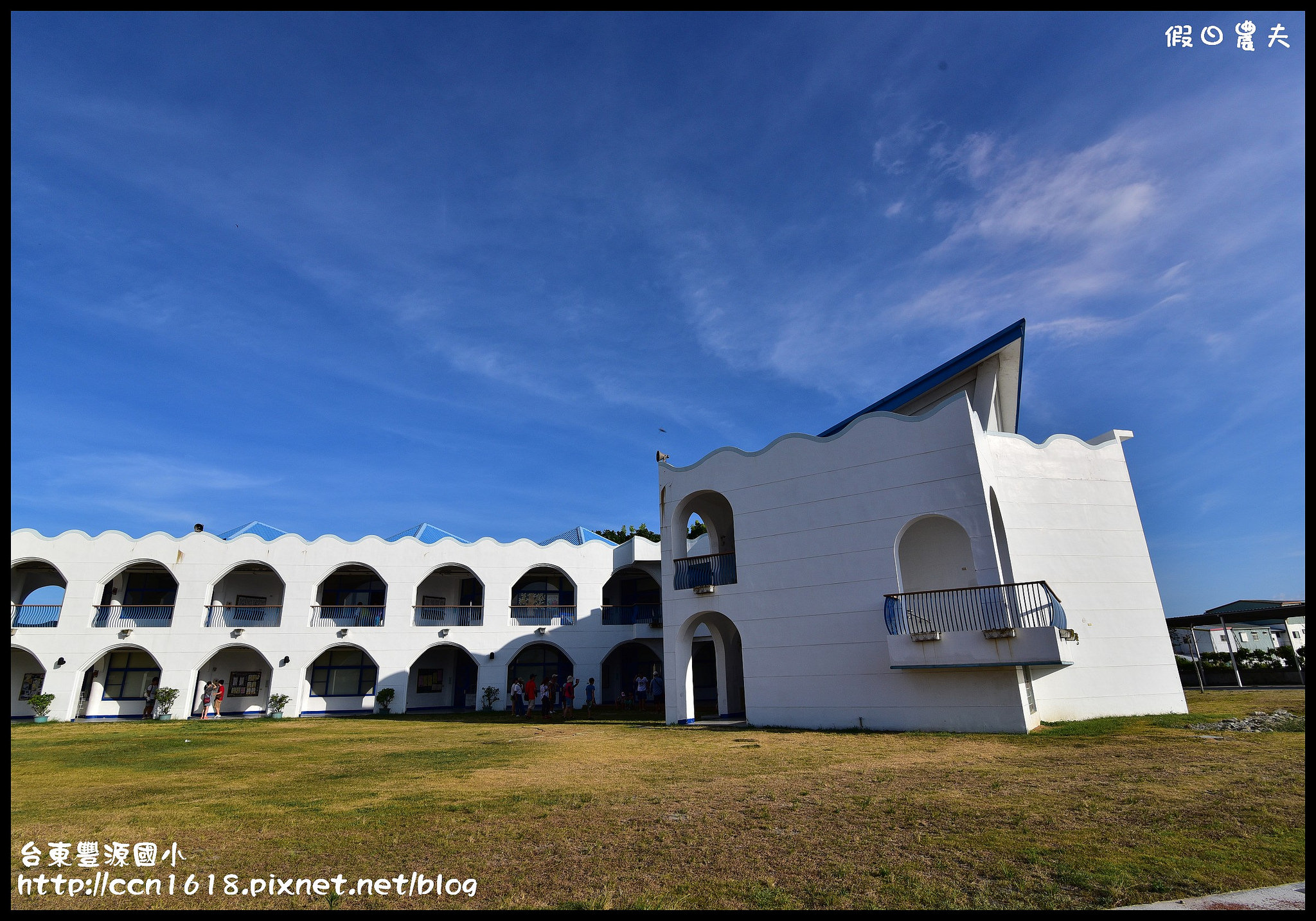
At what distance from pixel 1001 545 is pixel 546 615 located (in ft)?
59.8

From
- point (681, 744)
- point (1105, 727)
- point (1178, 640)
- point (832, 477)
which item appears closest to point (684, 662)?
point (681, 744)

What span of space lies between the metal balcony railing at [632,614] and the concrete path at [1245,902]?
2382cm

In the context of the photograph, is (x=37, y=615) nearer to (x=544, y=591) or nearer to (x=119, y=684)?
(x=119, y=684)

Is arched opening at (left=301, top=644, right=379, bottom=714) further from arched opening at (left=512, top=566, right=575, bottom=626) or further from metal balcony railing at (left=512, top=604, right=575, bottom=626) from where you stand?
arched opening at (left=512, top=566, right=575, bottom=626)

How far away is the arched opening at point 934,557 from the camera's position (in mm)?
16047

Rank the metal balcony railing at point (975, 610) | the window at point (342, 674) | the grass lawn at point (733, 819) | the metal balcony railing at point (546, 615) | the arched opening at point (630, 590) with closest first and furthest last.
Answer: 1. the grass lawn at point (733, 819)
2. the metal balcony railing at point (975, 610)
3. the window at point (342, 674)
4. the metal balcony railing at point (546, 615)
5. the arched opening at point (630, 590)

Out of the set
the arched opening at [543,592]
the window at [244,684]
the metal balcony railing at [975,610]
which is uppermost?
the arched opening at [543,592]

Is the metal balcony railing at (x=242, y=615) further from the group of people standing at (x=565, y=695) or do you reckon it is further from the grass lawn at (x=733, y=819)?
the grass lawn at (x=733, y=819)

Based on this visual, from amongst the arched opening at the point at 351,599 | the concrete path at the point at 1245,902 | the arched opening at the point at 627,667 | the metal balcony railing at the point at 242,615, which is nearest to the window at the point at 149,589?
the metal balcony railing at the point at 242,615

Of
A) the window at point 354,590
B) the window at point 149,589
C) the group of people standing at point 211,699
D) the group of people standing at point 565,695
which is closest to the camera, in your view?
the group of people standing at point 565,695

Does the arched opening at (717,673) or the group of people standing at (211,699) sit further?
the group of people standing at (211,699)

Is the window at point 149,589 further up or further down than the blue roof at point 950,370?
further down

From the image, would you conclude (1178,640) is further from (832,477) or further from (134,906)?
(134,906)

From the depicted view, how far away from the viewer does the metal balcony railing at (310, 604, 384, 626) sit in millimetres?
26062
